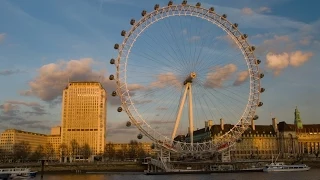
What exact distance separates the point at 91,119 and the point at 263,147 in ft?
258

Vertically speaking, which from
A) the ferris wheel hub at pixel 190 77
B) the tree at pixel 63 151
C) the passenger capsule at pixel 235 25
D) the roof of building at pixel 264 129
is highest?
the passenger capsule at pixel 235 25

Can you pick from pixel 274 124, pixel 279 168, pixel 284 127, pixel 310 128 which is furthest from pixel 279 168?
pixel 310 128

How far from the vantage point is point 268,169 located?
81.1 meters

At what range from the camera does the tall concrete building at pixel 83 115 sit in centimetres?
18100

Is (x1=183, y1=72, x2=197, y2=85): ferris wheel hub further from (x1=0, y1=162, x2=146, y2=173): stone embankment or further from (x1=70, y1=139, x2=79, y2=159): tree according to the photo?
(x1=70, y1=139, x2=79, y2=159): tree

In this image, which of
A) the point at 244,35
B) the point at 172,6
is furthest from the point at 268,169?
the point at 172,6

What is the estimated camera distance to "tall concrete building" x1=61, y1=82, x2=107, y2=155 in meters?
181

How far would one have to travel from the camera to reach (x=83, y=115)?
595 ft

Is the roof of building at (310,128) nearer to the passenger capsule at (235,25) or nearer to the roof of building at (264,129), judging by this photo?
the roof of building at (264,129)

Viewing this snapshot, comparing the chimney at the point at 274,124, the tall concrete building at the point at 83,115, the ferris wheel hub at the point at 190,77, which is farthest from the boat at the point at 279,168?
the tall concrete building at the point at 83,115

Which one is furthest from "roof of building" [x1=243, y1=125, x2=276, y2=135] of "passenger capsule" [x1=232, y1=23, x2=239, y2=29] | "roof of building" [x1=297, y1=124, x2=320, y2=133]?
"passenger capsule" [x1=232, y1=23, x2=239, y2=29]

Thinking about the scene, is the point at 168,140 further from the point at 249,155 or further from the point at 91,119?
the point at 91,119

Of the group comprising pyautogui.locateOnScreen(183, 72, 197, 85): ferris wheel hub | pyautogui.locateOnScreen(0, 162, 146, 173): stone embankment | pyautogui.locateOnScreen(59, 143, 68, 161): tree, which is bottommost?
pyautogui.locateOnScreen(0, 162, 146, 173): stone embankment

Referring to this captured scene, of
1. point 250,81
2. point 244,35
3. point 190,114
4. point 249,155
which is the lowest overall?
point 249,155
